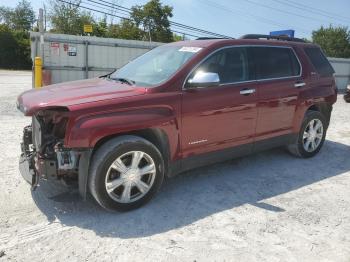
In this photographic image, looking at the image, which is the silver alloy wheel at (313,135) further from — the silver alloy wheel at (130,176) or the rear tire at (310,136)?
the silver alloy wheel at (130,176)

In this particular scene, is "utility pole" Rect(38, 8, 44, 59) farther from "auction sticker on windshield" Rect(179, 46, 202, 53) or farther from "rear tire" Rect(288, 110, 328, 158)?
"rear tire" Rect(288, 110, 328, 158)

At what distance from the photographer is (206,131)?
14.7ft

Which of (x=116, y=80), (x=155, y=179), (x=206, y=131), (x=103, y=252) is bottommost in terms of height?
(x=103, y=252)

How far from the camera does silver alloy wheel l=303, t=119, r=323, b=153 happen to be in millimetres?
6025

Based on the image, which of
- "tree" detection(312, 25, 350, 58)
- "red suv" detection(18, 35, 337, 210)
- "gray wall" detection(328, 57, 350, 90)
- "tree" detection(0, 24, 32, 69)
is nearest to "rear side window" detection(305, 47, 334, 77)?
"red suv" detection(18, 35, 337, 210)

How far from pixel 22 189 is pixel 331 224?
340cm

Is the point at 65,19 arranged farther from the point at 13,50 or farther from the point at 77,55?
the point at 77,55

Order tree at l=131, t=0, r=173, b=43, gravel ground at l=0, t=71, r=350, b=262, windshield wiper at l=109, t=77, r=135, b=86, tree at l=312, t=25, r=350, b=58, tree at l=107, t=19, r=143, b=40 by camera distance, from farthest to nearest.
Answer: tree at l=312, t=25, r=350, b=58
tree at l=131, t=0, r=173, b=43
tree at l=107, t=19, r=143, b=40
windshield wiper at l=109, t=77, r=135, b=86
gravel ground at l=0, t=71, r=350, b=262

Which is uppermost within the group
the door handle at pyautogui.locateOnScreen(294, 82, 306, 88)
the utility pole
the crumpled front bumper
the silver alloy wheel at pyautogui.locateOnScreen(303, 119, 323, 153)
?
the utility pole

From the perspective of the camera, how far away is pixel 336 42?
58.8m

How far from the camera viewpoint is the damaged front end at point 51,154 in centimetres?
369

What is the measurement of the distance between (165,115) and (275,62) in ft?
7.11

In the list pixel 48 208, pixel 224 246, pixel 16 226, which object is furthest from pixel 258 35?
pixel 16 226

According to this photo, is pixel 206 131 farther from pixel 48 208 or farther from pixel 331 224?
pixel 48 208
